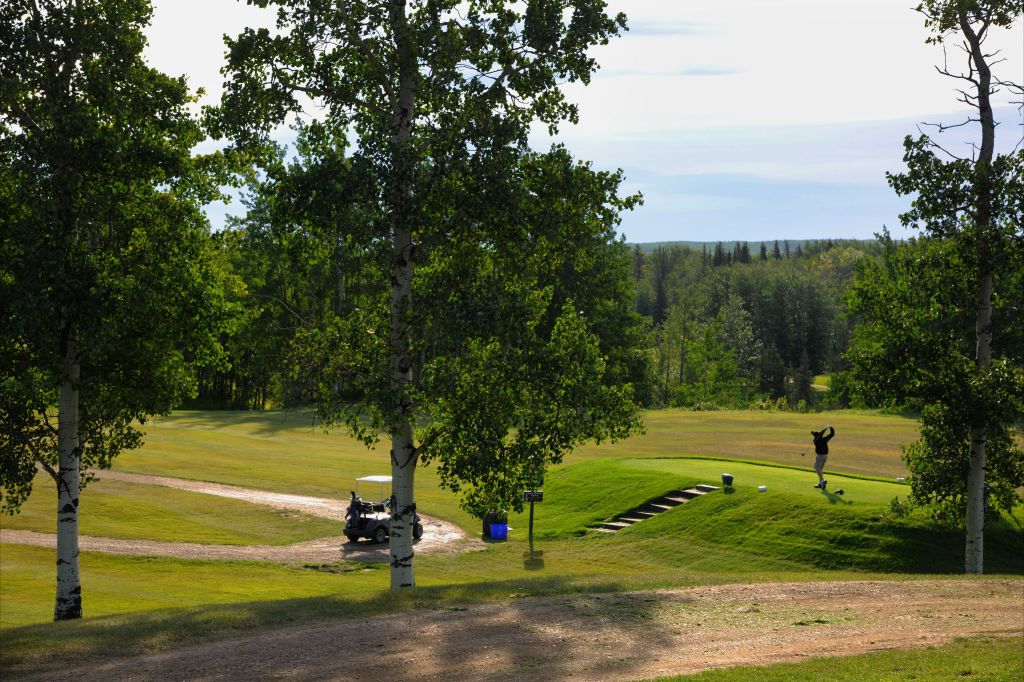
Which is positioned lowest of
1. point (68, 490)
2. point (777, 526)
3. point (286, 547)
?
point (286, 547)

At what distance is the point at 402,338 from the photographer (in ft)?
77.2

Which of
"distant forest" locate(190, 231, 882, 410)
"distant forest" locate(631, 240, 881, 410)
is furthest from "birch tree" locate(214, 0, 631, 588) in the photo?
"distant forest" locate(631, 240, 881, 410)

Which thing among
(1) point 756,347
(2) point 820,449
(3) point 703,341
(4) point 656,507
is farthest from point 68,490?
(1) point 756,347

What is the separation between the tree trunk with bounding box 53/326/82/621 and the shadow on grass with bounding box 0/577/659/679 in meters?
2.95

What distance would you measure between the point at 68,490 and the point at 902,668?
64.0ft

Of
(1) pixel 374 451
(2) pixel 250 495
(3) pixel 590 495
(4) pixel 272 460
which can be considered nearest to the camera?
(3) pixel 590 495

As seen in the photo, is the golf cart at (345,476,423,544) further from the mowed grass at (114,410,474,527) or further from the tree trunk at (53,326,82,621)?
the tree trunk at (53,326,82,621)

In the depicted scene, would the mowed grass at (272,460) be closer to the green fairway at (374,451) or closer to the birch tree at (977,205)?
the green fairway at (374,451)

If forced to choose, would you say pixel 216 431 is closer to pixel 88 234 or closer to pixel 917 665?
pixel 88 234

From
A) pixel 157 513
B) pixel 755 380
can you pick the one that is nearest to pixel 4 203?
pixel 157 513

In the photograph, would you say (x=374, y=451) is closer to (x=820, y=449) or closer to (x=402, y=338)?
(x=820, y=449)

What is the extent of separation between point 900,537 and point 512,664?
72.5ft

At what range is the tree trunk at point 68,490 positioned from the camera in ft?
78.0

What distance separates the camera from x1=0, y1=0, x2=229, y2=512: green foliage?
22422 millimetres
